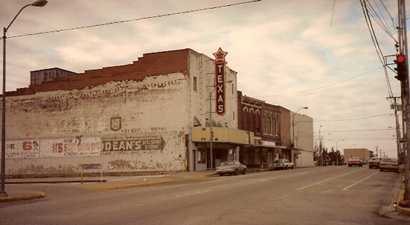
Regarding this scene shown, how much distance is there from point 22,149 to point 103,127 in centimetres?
1281

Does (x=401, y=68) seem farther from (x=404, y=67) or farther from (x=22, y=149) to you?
(x=22, y=149)

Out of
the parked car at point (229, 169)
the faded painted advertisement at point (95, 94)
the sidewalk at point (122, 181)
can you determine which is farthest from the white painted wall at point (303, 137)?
the sidewalk at point (122, 181)

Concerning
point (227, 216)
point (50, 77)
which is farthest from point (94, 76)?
point (227, 216)

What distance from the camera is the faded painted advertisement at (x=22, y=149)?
65.9 meters

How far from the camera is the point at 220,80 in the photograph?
58.1m

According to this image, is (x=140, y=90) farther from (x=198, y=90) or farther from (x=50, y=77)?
→ (x=50, y=77)

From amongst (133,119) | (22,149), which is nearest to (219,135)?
(133,119)

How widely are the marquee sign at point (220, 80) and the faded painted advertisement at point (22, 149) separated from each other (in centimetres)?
2377

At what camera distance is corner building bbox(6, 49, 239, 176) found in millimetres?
57219

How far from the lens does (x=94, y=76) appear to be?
209ft

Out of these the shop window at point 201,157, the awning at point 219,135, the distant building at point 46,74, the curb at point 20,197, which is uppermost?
the distant building at point 46,74

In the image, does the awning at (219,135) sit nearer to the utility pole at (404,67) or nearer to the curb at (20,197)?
the curb at (20,197)

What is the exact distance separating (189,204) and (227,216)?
3878mm

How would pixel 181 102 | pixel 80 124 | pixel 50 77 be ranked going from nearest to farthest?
pixel 181 102 < pixel 80 124 < pixel 50 77
